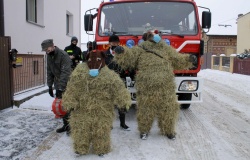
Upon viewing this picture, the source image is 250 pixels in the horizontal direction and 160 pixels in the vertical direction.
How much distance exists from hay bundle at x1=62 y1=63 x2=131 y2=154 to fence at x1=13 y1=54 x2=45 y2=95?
4094 millimetres

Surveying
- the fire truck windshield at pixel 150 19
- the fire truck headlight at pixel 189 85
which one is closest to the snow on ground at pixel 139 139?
the fire truck headlight at pixel 189 85

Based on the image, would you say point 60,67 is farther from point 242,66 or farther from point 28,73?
point 242,66

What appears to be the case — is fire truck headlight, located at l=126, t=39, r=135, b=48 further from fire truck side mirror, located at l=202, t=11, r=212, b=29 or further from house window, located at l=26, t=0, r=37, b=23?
house window, located at l=26, t=0, r=37, b=23

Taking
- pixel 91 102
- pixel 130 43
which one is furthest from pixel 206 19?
pixel 91 102

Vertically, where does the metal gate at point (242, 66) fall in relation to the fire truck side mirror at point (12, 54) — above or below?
below

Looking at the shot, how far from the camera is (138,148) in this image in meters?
4.26

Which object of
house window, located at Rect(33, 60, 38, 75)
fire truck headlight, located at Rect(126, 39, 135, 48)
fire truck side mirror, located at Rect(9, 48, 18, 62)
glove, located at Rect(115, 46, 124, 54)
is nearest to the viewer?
glove, located at Rect(115, 46, 124, 54)

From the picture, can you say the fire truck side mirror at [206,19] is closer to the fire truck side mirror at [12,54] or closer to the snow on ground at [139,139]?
the snow on ground at [139,139]

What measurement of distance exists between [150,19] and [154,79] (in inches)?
73.7

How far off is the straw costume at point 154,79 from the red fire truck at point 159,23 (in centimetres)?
90

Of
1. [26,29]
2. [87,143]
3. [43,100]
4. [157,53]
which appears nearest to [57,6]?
[26,29]

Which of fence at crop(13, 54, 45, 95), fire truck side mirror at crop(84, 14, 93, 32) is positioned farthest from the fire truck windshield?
fence at crop(13, 54, 45, 95)

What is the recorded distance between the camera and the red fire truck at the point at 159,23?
18.1 feet

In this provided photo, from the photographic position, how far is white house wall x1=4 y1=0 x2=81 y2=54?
26.6 ft
